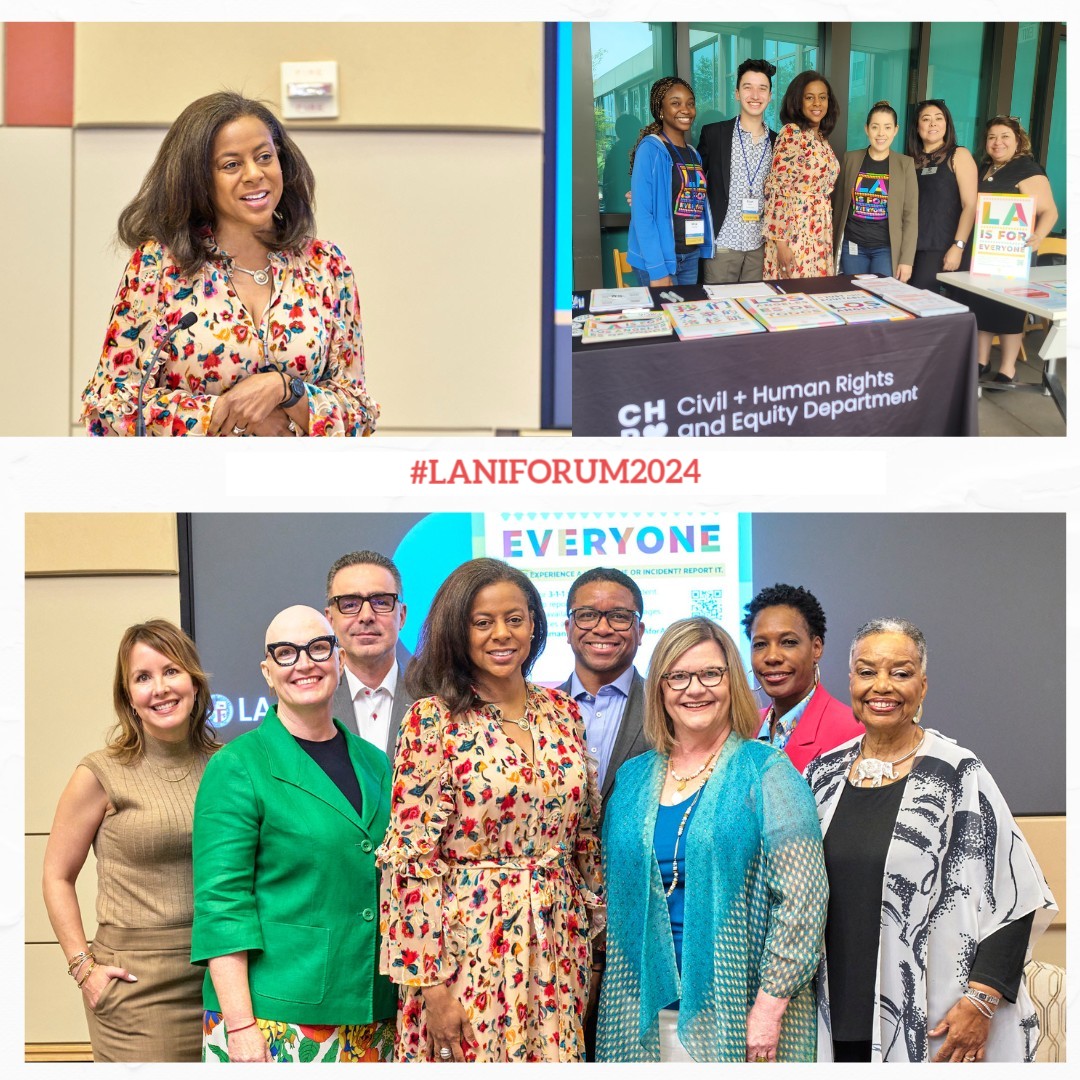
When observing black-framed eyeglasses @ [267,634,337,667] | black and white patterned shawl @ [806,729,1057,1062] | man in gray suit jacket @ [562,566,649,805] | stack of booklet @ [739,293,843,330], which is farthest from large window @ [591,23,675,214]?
black and white patterned shawl @ [806,729,1057,1062]

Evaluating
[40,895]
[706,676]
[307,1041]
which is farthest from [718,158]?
[40,895]

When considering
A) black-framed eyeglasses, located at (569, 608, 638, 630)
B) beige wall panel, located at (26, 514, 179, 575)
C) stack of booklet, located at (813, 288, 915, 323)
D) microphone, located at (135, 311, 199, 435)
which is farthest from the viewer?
beige wall panel, located at (26, 514, 179, 575)

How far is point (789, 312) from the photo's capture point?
119 inches

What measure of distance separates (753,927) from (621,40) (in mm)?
1981

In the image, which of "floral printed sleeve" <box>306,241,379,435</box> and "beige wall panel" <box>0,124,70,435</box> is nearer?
"floral printed sleeve" <box>306,241,379,435</box>

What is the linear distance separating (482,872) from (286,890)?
36 centimetres

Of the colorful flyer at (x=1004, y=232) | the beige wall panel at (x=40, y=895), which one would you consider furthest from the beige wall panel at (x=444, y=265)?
the beige wall panel at (x=40, y=895)

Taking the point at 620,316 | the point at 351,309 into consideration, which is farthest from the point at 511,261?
the point at 351,309

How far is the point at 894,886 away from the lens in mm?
2422

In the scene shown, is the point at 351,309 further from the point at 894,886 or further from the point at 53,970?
the point at 53,970

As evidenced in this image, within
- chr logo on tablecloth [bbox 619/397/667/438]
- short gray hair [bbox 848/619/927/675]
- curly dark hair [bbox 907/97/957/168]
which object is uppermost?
curly dark hair [bbox 907/97/957/168]

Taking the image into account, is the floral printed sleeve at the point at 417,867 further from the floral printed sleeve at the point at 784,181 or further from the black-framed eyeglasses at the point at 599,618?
the floral printed sleeve at the point at 784,181

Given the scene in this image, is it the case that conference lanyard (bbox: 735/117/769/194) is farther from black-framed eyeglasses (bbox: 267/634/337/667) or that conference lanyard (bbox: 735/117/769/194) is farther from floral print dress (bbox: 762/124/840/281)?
black-framed eyeglasses (bbox: 267/634/337/667)

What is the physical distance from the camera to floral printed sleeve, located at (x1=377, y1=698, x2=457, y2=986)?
2.34m
